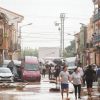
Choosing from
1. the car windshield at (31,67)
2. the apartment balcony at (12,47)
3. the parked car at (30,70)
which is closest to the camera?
the parked car at (30,70)

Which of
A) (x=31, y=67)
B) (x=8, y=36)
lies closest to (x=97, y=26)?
(x=8, y=36)

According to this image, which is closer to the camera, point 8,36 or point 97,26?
point 97,26

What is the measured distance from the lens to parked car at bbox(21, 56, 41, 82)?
53875mm

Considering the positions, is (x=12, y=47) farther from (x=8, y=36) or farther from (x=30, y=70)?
(x=30, y=70)

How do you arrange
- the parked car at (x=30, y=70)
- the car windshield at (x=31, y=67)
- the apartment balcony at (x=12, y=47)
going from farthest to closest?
1. the apartment balcony at (x=12, y=47)
2. the car windshield at (x=31, y=67)
3. the parked car at (x=30, y=70)

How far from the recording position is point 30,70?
54.8 meters

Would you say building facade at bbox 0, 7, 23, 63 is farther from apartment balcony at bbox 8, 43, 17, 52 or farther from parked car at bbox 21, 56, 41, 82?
parked car at bbox 21, 56, 41, 82

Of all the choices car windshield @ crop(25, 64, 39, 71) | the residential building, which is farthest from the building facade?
car windshield @ crop(25, 64, 39, 71)

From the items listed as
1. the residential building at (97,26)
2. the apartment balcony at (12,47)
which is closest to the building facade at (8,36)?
the apartment balcony at (12,47)

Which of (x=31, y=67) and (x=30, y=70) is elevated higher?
(x=31, y=67)

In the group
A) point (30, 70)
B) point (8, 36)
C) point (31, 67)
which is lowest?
point (30, 70)

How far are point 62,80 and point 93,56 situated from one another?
65396 mm

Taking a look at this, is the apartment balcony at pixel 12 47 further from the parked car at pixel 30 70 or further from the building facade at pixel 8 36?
the parked car at pixel 30 70

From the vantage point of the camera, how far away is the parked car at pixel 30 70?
53.9 meters
